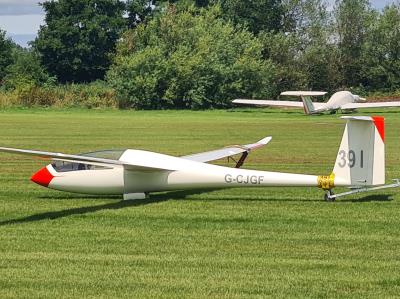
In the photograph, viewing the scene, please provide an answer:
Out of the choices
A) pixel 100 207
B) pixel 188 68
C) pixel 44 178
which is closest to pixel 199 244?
pixel 100 207

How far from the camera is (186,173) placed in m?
16.4

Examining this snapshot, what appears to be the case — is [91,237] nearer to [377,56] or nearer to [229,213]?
[229,213]

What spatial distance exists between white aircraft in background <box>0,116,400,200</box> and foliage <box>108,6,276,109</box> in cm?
6085

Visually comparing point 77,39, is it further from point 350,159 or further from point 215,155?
point 350,159

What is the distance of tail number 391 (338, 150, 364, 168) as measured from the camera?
1502 cm

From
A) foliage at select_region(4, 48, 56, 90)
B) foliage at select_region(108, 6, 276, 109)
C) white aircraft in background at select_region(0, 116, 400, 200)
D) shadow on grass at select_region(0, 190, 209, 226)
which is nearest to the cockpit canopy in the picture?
white aircraft in background at select_region(0, 116, 400, 200)

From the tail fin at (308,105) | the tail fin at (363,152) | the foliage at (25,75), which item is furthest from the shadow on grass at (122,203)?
the foliage at (25,75)

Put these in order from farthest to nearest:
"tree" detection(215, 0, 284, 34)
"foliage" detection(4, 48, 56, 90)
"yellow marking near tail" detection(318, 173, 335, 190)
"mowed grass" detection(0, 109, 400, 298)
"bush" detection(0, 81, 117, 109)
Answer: "tree" detection(215, 0, 284, 34), "foliage" detection(4, 48, 56, 90), "bush" detection(0, 81, 117, 109), "yellow marking near tail" detection(318, 173, 335, 190), "mowed grass" detection(0, 109, 400, 298)

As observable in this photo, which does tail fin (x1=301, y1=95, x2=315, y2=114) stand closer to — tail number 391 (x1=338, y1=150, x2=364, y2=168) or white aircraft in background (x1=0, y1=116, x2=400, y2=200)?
white aircraft in background (x1=0, y1=116, x2=400, y2=200)

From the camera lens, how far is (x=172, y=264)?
10.8 metres

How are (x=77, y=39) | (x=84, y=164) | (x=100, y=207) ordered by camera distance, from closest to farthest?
(x=100, y=207) → (x=84, y=164) → (x=77, y=39)

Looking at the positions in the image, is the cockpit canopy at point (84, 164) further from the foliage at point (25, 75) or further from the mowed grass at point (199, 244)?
the foliage at point (25, 75)

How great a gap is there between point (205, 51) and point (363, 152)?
68561 mm

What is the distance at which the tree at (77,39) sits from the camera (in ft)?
362
